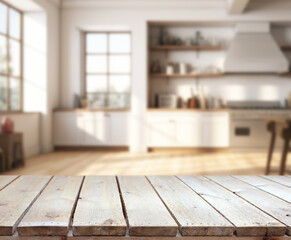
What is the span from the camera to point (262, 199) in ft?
4.06

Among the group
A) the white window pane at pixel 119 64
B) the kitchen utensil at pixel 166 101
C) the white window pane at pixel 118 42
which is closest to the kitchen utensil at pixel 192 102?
the kitchen utensil at pixel 166 101

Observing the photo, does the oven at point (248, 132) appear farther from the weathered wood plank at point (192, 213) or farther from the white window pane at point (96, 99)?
the weathered wood plank at point (192, 213)

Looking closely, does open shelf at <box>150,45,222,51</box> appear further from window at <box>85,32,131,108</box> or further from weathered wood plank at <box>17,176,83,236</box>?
weathered wood plank at <box>17,176,83,236</box>

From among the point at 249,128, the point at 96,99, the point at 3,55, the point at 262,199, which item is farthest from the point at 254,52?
the point at 262,199

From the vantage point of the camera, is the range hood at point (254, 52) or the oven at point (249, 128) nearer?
the oven at point (249, 128)

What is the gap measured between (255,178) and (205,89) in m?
5.92

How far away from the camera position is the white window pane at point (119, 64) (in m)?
7.44

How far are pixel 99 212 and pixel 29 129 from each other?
550cm

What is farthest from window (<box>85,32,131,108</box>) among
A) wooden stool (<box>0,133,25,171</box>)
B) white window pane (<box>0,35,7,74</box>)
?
wooden stool (<box>0,133,25,171</box>)

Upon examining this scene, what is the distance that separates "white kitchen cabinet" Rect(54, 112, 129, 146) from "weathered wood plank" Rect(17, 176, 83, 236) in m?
5.49

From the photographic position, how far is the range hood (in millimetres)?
6934

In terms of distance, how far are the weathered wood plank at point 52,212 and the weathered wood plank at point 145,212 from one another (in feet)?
0.53

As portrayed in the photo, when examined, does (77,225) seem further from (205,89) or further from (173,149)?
(205,89)

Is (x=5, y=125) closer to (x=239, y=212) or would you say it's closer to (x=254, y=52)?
(x=239, y=212)
